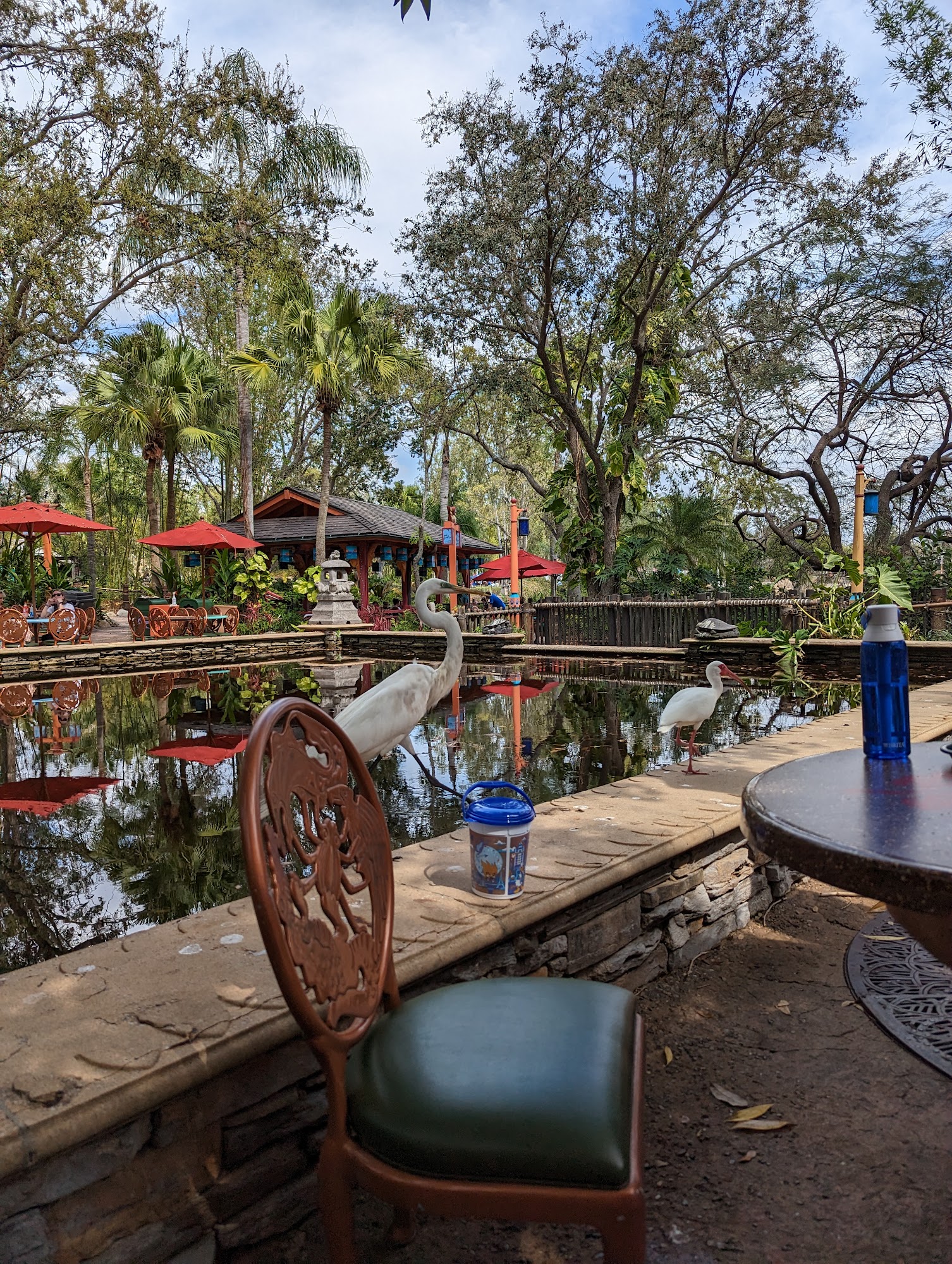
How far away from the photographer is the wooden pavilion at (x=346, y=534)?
76.5ft

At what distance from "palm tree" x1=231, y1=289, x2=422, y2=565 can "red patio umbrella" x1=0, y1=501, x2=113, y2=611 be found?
608 centimetres

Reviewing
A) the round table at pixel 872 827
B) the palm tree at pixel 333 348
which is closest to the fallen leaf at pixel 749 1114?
the round table at pixel 872 827

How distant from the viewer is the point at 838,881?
1.35m

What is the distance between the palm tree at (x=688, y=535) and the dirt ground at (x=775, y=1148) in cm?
1568

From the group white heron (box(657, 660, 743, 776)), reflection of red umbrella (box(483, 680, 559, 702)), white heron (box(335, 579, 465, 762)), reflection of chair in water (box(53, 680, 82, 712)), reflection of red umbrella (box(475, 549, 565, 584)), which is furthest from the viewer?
reflection of red umbrella (box(475, 549, 565, 584))

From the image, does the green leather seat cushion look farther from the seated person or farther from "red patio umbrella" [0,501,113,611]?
"red patio umbrella" [0,501,113,611]

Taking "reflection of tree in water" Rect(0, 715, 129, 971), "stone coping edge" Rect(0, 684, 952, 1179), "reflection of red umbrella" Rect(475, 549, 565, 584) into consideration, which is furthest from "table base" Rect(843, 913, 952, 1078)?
"reflection of red umbrella" Rect(475, 549, 565, 584)

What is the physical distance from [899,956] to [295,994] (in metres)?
2.58

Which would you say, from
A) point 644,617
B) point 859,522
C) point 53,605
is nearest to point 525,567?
point 644,617

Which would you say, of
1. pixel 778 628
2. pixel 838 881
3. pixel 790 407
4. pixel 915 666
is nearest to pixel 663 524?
pixel 790 407

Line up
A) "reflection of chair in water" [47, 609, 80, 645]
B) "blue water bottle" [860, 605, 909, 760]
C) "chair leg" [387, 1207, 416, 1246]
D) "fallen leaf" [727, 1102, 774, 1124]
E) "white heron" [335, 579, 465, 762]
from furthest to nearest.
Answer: "reflection of chair in water" [47, 609, 80, 645] < "white heron" [335, 579, 465, 762] < "fallen leaf" [727, 1102, 774, 1124] < "blue water bottle" [860, 605, 909, 760] < "chair leg" [387, 1207, 416, 1246]

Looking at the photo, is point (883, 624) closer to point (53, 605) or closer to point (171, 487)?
point (53, 605)

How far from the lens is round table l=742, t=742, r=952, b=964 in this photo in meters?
1.27

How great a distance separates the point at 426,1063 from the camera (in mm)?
1376
